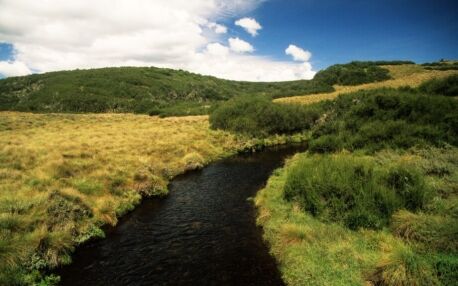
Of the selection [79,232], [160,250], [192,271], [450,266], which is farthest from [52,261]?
[450,266]

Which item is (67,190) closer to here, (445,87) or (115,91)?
(445,87)

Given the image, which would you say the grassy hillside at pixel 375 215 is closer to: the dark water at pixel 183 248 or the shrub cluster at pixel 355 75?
the dark water at pixel 183 248

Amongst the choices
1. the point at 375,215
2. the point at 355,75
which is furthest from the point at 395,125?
the point at 355,75

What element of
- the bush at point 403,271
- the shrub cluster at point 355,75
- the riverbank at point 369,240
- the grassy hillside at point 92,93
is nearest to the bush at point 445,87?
the riverbank at point 369,240

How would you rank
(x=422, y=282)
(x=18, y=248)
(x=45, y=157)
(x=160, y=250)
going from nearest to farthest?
(x=422, y=282)
(x=18, y=248)
(x=160, y=250)
(x=45, y=157)

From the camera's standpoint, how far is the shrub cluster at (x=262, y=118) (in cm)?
5494

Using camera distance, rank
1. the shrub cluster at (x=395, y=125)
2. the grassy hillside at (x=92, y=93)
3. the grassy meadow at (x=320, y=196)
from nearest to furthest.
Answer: the grassy meadow at (x=320, y=196) → the shrub cluster at (x=395, y=125) → the grassy hillside at (x=92, y=93)

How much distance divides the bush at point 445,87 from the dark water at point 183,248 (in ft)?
124

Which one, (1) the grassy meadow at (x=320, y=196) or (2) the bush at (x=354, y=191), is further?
(2) the bush at (x=354, y=191)

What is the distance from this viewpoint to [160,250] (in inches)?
599

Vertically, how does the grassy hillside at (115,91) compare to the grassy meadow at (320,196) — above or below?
above

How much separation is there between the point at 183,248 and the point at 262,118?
1694 inches

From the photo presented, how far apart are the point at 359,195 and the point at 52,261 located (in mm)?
16053

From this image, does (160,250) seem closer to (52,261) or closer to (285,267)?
(52,261)
